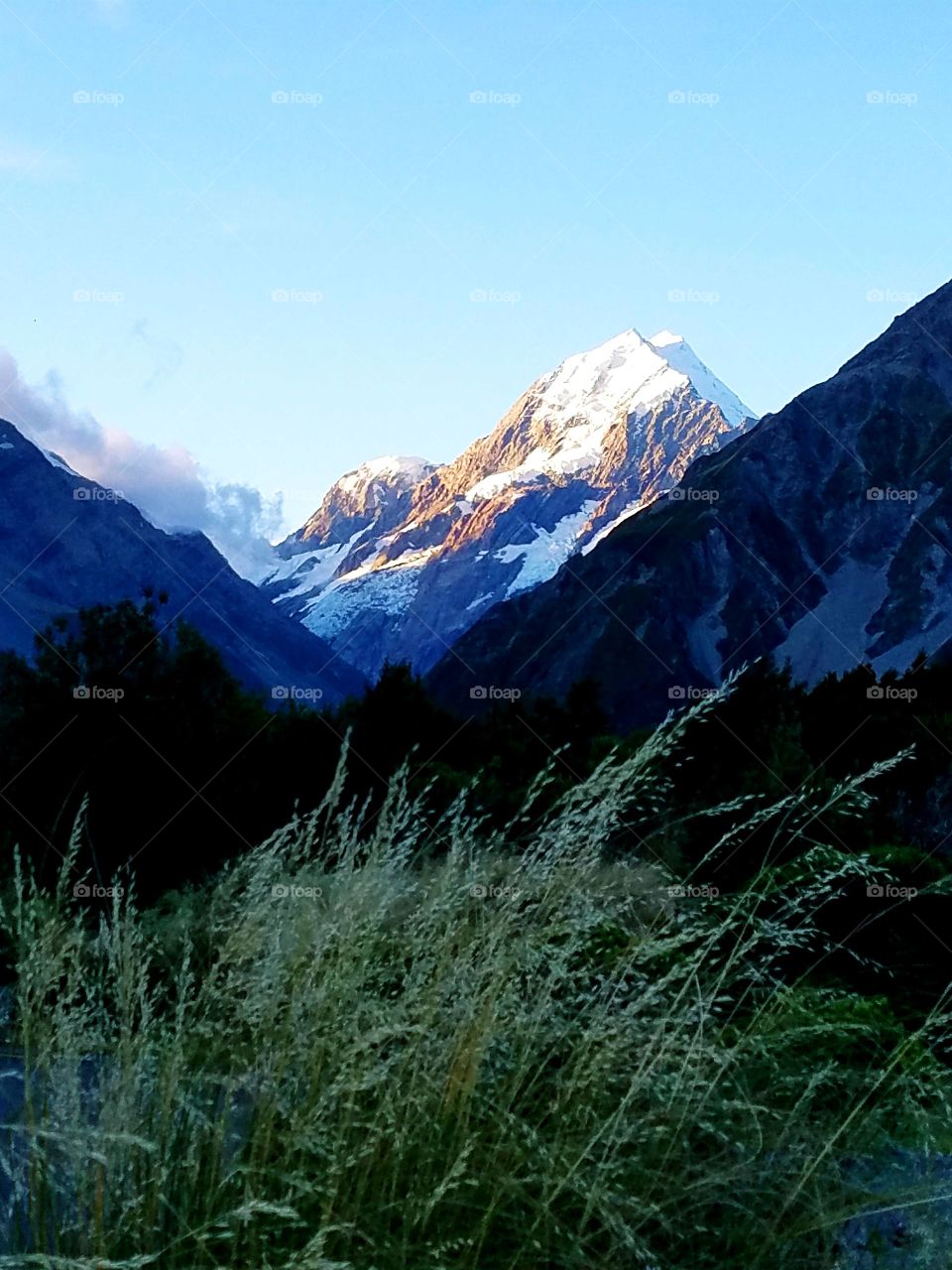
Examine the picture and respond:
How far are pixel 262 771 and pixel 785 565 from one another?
14949cm

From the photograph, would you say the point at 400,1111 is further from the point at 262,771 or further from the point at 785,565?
the point at 785,565

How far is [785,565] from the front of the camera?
161 meters

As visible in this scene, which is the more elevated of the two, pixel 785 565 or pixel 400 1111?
pixel 400 1111

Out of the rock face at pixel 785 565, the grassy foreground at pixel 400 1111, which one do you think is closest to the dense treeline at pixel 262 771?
the grassy foreground at pixel 400 1111

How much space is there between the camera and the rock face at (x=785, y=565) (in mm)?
141625

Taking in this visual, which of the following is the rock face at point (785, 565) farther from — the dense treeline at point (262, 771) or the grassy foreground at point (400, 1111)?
the grassy foreground at point (400, 1111)

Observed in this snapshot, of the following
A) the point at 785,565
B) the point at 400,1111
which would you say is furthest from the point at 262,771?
the point at 785,565

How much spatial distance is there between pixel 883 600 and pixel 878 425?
114 ft

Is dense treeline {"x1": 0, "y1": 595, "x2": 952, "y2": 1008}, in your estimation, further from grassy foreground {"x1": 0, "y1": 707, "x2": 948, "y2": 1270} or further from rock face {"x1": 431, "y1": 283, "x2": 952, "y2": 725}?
rock face {"x1": 431, "y1": 283, "x2": 952, "y2": 725}

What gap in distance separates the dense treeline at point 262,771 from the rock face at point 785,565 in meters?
110

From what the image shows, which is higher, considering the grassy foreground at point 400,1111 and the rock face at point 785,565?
the grassy foreground at point 400,1111

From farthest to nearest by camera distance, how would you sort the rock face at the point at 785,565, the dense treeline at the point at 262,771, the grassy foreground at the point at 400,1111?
1. the rock face at the point at 785,565
2. the dense treeline at the point at 262,771
3. the grassy foreground at the point at 400,1111

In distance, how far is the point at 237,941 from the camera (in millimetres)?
3143

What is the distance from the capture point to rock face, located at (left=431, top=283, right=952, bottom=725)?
142 metres
